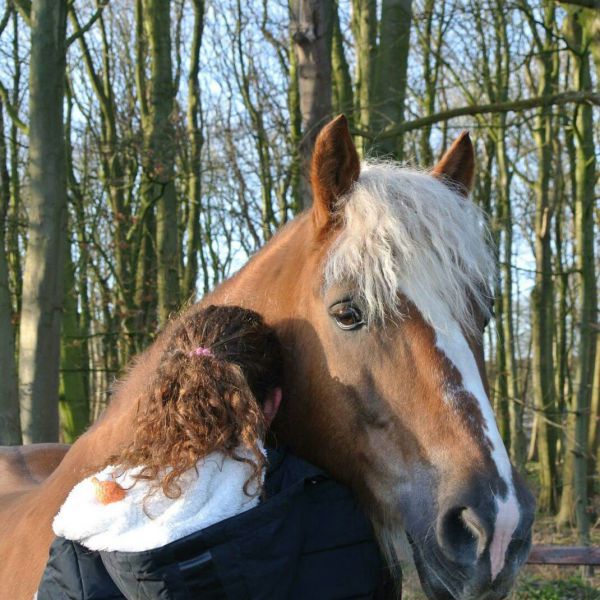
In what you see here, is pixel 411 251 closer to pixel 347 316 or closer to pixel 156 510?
pixel 347 316

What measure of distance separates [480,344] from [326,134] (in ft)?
2.71

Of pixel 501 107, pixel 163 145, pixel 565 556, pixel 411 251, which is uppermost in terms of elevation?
pixel 163 145

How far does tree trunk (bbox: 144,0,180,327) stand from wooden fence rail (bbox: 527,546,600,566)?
5081 millimetres

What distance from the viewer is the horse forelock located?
2283mm

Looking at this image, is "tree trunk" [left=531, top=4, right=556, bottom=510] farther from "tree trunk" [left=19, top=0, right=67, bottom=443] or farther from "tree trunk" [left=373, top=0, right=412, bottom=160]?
"tree trunk" [left=19, top=0, right=67, bottom=443]

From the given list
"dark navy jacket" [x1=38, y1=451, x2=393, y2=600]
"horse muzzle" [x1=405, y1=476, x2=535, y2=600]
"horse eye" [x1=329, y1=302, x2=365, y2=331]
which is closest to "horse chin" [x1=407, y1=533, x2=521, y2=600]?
"horse muzzle" [x1=405, y1=476, x2=535, y2=600]

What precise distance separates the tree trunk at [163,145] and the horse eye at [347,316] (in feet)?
24.8

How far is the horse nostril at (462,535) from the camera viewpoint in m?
1.94

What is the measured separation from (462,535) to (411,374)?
458 mm

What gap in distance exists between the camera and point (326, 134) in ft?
8.22

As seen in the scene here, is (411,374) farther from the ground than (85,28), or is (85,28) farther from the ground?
(85,28)

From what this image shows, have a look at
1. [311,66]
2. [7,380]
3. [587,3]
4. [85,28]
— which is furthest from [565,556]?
[85,28]

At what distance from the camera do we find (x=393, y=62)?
752 cm

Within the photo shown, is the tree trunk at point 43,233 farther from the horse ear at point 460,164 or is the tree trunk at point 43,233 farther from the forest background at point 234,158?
the horse ear at point 460,164
